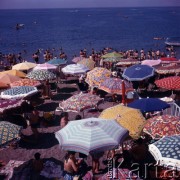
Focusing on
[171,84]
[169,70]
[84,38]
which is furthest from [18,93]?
[84,38]

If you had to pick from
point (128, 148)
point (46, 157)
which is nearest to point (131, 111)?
point (128, 148)

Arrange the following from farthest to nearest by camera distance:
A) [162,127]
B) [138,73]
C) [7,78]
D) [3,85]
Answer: [7,78] < [3,85] < [138,73] < [162,127]

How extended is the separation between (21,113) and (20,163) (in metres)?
4.15

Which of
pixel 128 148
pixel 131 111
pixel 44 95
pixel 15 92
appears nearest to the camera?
pixel 131 111

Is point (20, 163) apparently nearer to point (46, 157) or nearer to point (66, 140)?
point (46, 157)

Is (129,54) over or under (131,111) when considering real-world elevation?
under

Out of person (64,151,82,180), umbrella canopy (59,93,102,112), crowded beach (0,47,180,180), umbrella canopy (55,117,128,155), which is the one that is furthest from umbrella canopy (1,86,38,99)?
person (64,151,82,180)

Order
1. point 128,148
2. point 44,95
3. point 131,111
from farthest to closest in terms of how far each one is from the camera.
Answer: point 44,95 → point 128,148 → point 131,111

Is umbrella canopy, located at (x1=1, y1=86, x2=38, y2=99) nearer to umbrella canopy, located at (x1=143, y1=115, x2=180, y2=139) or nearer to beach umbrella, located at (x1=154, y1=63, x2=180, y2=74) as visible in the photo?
umbrella canopy, located at (x1=143, y1=115, x2=180, y2=139)

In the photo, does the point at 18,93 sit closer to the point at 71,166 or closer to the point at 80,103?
the point at 80,103

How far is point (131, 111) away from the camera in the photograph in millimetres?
9484

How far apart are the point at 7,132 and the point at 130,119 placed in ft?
12.0

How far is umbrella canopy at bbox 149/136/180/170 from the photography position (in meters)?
6.56

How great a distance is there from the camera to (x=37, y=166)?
9.30m
